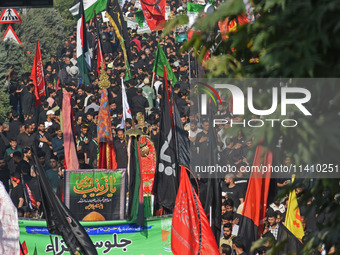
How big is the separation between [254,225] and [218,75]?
6.55 meters

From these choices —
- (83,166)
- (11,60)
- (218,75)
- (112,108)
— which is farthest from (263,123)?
(11,60)

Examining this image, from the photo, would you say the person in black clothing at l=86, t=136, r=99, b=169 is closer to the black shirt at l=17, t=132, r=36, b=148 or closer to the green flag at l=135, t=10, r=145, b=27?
the black shirt at l=17, t=132, r=36, b=148

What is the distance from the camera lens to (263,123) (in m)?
3.67

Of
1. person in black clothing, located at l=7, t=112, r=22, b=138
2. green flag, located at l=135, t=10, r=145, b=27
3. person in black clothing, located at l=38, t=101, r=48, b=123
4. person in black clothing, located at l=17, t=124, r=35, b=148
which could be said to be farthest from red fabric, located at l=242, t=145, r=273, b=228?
green flag, located at l=135, t=10, r=145, b=27

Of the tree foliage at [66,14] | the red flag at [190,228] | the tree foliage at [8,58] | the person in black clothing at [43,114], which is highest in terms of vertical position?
the tree foliage at [66,14]

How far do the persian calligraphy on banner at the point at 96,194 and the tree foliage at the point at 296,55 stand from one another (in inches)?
270

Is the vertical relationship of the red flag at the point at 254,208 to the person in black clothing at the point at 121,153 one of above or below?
below

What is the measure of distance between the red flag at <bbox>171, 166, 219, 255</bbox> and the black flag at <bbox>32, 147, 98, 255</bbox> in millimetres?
1203

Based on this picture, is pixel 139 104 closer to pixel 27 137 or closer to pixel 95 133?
pixel 95 133

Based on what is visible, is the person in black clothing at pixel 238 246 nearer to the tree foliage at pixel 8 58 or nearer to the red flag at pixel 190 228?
the red flag at pixel 190 228

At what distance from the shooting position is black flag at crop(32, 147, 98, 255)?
27.4 ft

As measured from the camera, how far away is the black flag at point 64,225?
27.4 ft

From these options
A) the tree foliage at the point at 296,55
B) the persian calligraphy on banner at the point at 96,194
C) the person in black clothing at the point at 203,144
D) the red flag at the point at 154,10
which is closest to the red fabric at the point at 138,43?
the red flag at the point at 154,10

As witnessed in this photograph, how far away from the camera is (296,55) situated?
349 cm
